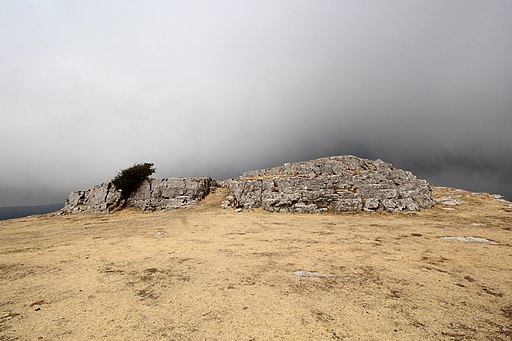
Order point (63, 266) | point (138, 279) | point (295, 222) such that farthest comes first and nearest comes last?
point (295, 222)
point (63, 266)
point (138, 279)

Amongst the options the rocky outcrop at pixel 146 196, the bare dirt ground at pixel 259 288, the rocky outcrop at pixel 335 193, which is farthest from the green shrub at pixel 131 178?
the bare dirt ground at pixel 259 288

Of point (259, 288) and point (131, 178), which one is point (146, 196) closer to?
point (131, 178)

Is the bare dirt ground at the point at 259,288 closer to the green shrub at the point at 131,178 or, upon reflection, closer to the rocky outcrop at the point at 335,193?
the rocky outcrop at the point at 335,193

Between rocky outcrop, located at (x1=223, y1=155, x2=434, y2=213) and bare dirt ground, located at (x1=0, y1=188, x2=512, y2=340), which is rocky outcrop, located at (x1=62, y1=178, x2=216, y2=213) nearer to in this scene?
rocky outcrop, located at (x1=223, y1=155, x2=434, y2=213)

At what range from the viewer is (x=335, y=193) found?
86.4 ft

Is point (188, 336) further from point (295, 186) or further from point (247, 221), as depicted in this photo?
point (295, 186)

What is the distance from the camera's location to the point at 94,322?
5355mm

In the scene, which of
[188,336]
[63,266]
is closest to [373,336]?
[188,336]

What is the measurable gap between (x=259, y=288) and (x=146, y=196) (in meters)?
29.4

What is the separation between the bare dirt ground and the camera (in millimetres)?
5082

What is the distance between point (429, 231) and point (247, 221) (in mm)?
13505

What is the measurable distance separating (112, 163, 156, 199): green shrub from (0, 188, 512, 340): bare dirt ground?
60.8 feet

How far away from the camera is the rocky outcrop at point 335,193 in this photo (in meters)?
25.1

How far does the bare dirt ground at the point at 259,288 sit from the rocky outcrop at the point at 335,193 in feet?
35.2
